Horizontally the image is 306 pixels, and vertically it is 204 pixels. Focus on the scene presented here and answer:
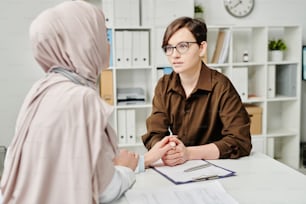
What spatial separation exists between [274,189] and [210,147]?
424mm

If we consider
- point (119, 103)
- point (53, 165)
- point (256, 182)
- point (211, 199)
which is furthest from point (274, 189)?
point (119, 103)

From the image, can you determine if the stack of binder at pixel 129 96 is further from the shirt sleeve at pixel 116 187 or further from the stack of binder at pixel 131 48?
the shirt sleeve at pixel 116 187

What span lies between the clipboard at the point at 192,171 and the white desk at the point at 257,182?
28 mm

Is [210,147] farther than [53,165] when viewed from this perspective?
Yes

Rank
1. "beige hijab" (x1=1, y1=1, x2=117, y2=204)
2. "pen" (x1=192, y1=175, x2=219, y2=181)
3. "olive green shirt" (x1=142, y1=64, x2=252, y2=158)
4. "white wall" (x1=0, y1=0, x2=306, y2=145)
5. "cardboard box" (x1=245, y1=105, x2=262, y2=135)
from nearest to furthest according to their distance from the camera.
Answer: "beige hijab" (x1=1, y1=1, x2=117, y2=204) < "pen" (x1=192, y1=175, x2=219, y2=181) < "olive green shirt" (x1=142, y1=64, x2=252, y2=158) < "white wall" (x1=0, y1=0, x2=306, y2=145) < "cardboard box" (x1=245, y1=105, x2=262, y2=135)

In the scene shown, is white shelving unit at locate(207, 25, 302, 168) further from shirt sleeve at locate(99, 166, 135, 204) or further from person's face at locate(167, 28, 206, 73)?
shirt sleeve at locate(99, 166, 135, 204)

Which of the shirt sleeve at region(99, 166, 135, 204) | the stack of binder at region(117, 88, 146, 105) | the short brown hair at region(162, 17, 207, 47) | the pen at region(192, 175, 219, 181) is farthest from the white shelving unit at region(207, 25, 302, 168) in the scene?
the shirt sleeve at region(99, 166, 135, 204)

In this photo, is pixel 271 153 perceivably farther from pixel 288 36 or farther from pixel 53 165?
pixel 53 165

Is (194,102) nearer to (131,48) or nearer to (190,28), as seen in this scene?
(190,28)

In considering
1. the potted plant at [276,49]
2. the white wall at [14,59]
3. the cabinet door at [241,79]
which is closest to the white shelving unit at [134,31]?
the white wall at [14,59]

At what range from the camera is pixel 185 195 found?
1.21 meters

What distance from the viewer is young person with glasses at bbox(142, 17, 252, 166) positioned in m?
1.78

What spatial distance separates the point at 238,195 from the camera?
123 cm

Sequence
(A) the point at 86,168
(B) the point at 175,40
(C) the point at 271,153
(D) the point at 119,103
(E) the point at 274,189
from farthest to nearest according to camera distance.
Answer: (C) the point at 271,153, (D) the point at 119,103, (B) the point at 175,40, (E) the point at 274,189, (A) the point at 86,168
